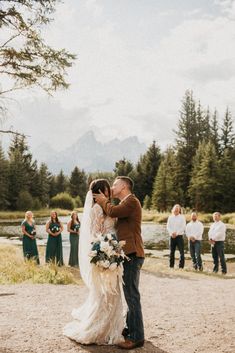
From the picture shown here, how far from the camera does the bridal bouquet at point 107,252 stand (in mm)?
5548

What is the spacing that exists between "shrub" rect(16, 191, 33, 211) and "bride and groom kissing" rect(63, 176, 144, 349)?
57632mm

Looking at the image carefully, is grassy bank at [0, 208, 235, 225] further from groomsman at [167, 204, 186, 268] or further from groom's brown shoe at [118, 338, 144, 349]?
groom's brown shoe at [118, 338, 144, 349]

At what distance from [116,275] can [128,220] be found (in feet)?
2.53

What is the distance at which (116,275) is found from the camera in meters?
5.85

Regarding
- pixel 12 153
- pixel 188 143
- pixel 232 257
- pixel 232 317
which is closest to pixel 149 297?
pixel 232 317

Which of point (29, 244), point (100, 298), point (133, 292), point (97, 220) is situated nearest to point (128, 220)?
point (97, 220)

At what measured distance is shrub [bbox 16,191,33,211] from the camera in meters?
62.3

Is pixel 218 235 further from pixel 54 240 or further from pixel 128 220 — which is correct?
pixel 128 220

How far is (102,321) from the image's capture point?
5.84 metres

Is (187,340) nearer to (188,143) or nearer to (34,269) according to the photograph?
(34,269)

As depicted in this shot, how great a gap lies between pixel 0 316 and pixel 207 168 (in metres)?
46.3

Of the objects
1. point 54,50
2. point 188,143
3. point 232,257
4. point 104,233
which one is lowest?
point 232,257

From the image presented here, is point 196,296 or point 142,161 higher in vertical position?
point 142,161

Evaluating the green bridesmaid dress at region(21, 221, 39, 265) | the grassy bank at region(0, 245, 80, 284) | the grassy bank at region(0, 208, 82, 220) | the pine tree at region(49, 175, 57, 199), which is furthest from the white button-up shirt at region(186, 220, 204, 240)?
the pine tree at region(49, 175, 57, 199)
